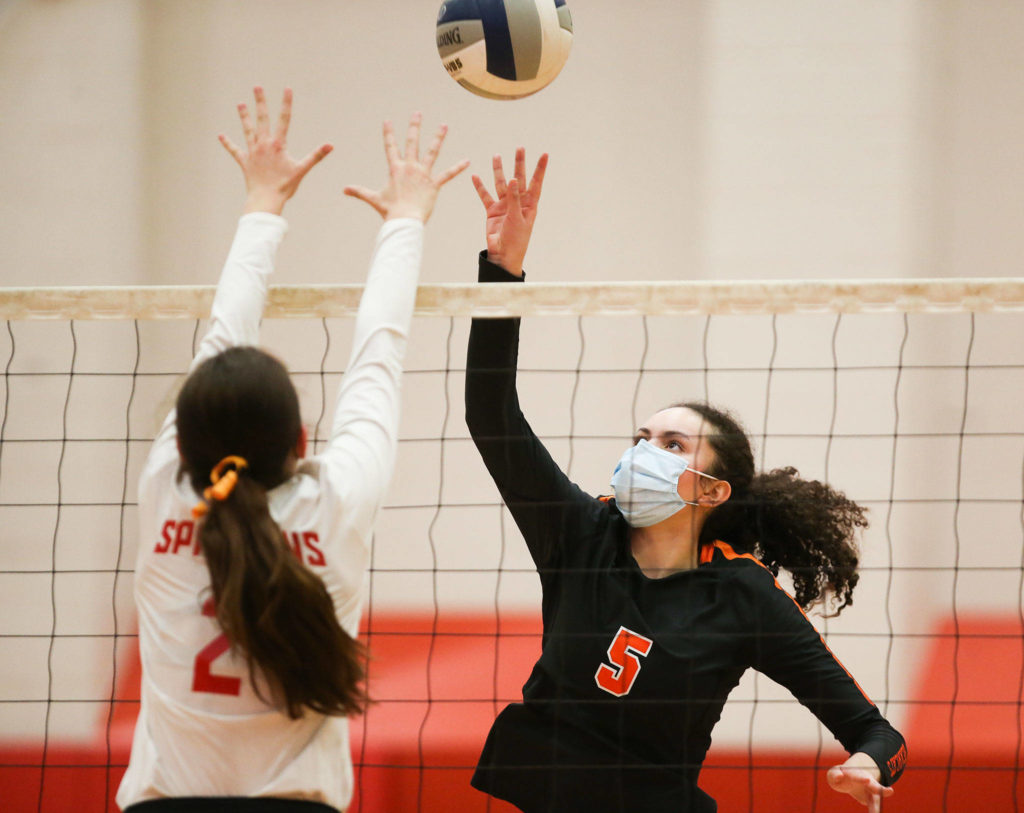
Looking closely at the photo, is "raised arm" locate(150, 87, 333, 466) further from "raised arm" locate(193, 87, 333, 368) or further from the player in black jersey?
the player in black jersey

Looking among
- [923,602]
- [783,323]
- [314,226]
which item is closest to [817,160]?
[783,323]

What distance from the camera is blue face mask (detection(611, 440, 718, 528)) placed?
230cm

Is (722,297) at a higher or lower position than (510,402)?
higher

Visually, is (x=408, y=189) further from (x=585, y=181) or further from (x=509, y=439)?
(x=585, y=181)

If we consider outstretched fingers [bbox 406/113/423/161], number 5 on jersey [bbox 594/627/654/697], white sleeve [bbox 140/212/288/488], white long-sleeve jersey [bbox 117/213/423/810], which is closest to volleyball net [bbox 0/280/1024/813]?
number 5 on jersey [bbox 594/627/654/697]

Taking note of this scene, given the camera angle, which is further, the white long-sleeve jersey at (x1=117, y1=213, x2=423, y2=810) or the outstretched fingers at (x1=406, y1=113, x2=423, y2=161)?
the outstretched fingers at (x1=406, y1=113, x2=423, y2=161)

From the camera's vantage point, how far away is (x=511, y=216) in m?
2.20

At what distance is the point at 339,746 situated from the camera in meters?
1.46

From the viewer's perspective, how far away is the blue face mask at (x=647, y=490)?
2299 mm

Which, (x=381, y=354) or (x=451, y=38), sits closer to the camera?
(x=381, y=354)

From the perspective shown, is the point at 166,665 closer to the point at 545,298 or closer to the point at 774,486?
the point at 545,298

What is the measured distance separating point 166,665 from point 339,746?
0.28 metres

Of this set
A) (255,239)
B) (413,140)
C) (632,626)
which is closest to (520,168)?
(413,140)

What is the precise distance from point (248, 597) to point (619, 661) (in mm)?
1050
